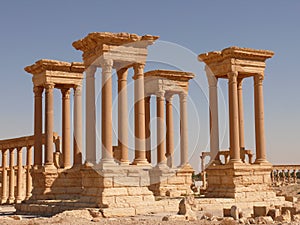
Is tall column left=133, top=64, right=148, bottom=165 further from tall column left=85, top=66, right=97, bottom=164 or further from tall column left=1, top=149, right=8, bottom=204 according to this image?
tall column left=1, top=149, right=8, bottom=204

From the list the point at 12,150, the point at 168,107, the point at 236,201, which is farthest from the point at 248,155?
the point at 12,150

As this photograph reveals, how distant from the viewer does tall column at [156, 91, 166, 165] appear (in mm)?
43469

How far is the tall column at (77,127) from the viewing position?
37531 mm

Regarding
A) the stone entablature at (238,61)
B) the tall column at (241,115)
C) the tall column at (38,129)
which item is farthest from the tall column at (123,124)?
the tall column at (241,115)

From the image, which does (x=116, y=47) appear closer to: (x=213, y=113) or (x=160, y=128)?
(x=213, y=113)

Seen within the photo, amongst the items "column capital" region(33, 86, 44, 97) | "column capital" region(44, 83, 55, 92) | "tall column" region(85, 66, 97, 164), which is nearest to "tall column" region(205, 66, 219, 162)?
"tall column" region(85, 66, 97, 164)

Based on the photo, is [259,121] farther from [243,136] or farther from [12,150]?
[12,150]

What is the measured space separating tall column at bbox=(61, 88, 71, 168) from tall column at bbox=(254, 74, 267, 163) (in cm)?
1297

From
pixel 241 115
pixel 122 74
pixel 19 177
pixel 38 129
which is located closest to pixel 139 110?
pixel 122 74

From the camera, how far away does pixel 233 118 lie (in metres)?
35.3

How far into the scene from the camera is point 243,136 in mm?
38125

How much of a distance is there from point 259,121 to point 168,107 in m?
10.9

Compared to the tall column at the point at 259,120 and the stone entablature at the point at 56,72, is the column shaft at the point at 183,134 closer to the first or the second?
the tall column at the point at 259,120

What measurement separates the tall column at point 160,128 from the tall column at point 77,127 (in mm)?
7289
